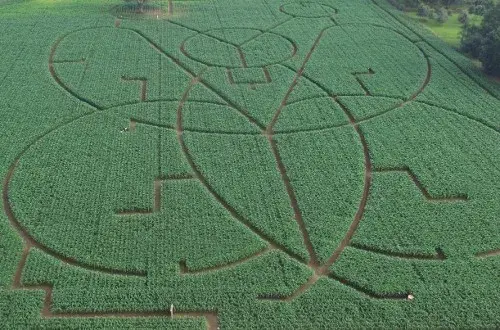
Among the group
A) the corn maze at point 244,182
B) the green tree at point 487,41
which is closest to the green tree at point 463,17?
the green tree at point 487,41

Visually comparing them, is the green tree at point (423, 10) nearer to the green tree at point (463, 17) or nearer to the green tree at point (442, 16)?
the green tree at point (442, 16)

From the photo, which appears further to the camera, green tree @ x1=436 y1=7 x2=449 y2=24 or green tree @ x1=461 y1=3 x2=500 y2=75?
green tree @ x1=436 y1=7 x2=449 y2=24

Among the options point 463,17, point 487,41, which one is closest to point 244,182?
point 487,41

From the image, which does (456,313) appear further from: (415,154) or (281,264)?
(415,154)

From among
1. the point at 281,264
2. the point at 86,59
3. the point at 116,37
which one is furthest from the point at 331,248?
the point at 116,37

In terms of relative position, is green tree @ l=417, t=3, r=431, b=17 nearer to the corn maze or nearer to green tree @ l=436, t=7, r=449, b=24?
green tree @ l=436, t=7, r=449, b=24

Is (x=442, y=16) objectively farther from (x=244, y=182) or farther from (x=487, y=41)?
(x=244, y=182)

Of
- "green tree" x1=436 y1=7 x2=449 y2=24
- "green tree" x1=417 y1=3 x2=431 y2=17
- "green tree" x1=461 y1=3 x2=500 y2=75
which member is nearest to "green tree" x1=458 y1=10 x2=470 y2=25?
"green tree" x1=436 y1=7 x2=449 y2=24

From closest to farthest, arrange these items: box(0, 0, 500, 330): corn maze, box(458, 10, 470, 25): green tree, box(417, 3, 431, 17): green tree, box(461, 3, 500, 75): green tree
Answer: box(0, 0, 500, 330): corn maze
box(461, 3, 500, 75): green tree
box(458, 10, 470, 25): green tree
box(417, 3, 431, 17): green tree
